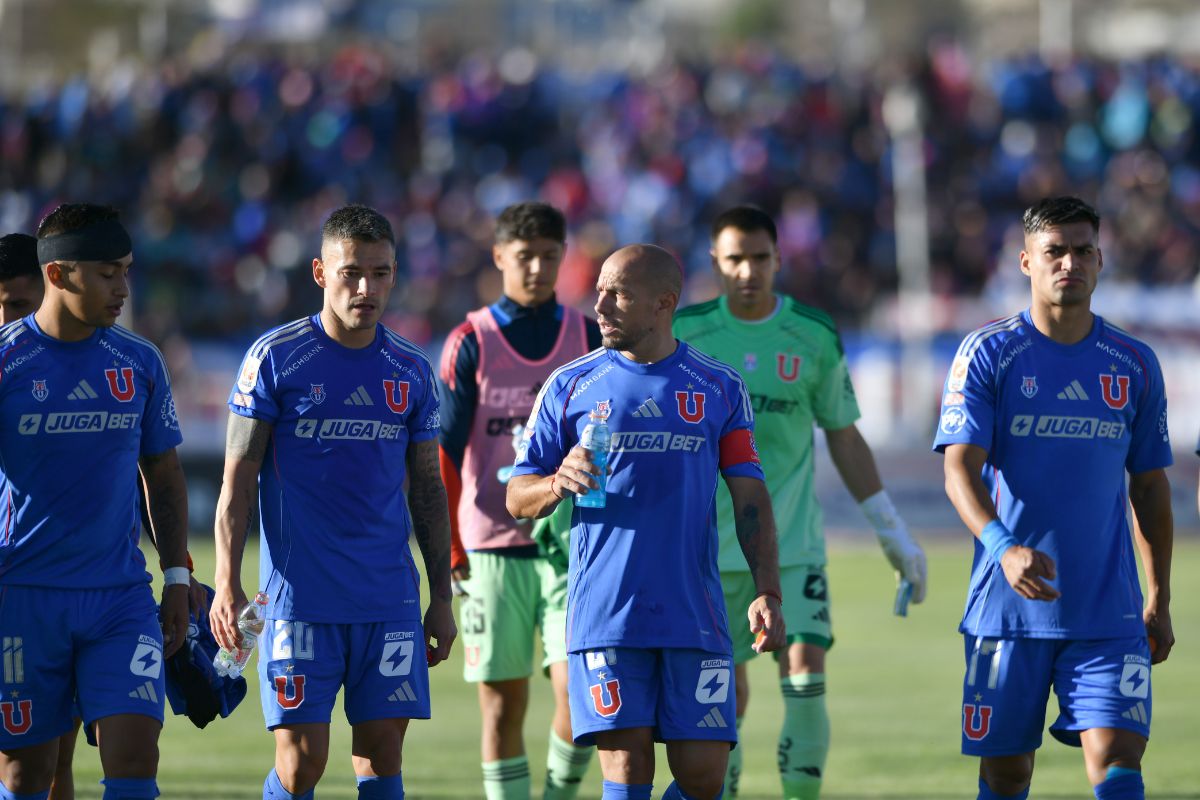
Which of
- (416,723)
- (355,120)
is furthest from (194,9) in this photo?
(416,723)

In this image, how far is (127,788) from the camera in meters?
6.43

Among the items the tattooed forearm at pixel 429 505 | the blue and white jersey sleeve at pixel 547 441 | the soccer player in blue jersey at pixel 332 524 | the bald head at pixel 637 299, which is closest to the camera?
the bald head at pixel 637 299

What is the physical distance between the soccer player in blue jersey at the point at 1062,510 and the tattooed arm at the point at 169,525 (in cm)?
302

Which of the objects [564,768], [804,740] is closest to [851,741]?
[804,740]

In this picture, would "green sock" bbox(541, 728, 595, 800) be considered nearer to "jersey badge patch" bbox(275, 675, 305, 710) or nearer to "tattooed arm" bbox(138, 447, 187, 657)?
"jersey badge patch" bbox(275, 675, 305, 710)

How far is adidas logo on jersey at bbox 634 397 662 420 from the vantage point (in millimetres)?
6566

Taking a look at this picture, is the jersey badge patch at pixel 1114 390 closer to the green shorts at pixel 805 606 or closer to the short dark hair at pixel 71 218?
the green shorts at pixel 805 606

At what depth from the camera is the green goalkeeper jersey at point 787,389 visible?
8766 mm

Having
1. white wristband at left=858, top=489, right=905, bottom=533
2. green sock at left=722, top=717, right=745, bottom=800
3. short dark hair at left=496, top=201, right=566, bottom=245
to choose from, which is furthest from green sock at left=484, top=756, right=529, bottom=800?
short dark hair at left=496, top=201, right=566, bottom=245

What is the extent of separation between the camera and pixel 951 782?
390 inches

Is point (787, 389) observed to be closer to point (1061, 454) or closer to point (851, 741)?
point (1061, 454)

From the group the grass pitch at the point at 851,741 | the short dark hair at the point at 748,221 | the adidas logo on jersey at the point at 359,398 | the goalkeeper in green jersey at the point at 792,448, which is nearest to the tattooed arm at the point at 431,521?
the adidas logo on jersey at the point at 359,398

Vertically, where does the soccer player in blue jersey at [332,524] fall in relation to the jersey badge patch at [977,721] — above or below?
above

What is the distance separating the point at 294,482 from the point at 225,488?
0.86ft
